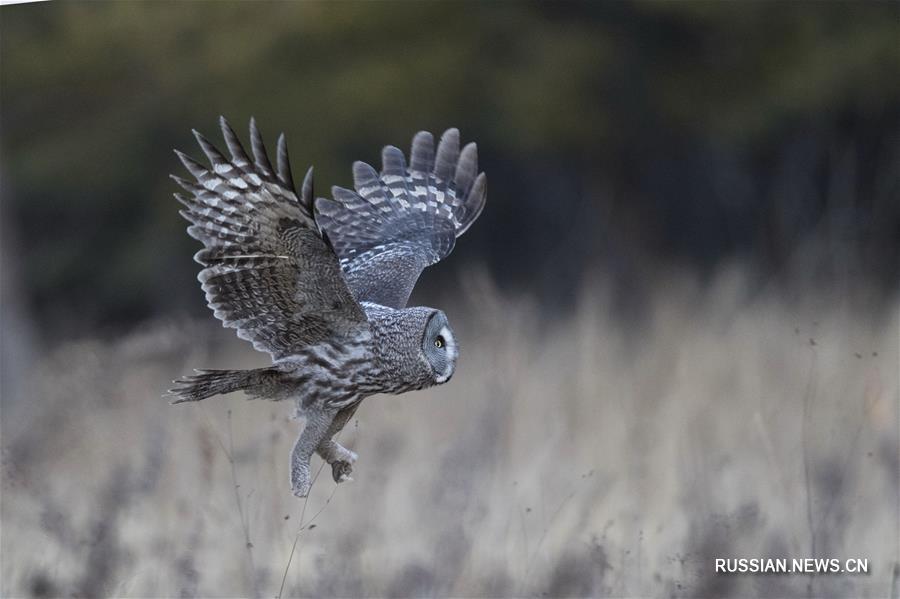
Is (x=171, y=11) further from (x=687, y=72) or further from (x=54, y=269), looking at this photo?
(x=687, y=72)

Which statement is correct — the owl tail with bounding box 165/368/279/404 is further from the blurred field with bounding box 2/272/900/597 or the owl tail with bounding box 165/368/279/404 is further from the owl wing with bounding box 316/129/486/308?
the owl wing with bounding box 316/129/486/308

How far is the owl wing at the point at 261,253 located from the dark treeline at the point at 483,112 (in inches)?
321

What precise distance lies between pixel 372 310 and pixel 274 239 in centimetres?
70

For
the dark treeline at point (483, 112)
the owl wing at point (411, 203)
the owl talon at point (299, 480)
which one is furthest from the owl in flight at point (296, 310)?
the dark treeline at point (483, 112)

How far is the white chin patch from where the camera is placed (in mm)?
5078

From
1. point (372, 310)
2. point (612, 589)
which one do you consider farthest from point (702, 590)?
point (372, 310)

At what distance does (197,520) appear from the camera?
611 cm

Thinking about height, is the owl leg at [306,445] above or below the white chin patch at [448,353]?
below

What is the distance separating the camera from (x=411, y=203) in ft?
21.2

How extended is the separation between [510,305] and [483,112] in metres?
6.75

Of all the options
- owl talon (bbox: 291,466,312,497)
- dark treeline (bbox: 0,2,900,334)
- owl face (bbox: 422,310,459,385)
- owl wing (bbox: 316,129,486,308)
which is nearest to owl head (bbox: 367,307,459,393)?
owl face (bbox: 422,310,459,385)

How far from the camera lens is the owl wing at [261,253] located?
4.70 m

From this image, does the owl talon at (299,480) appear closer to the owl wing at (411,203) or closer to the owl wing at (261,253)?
the owl wing at (261,253)

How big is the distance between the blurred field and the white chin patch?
16.0 inches
